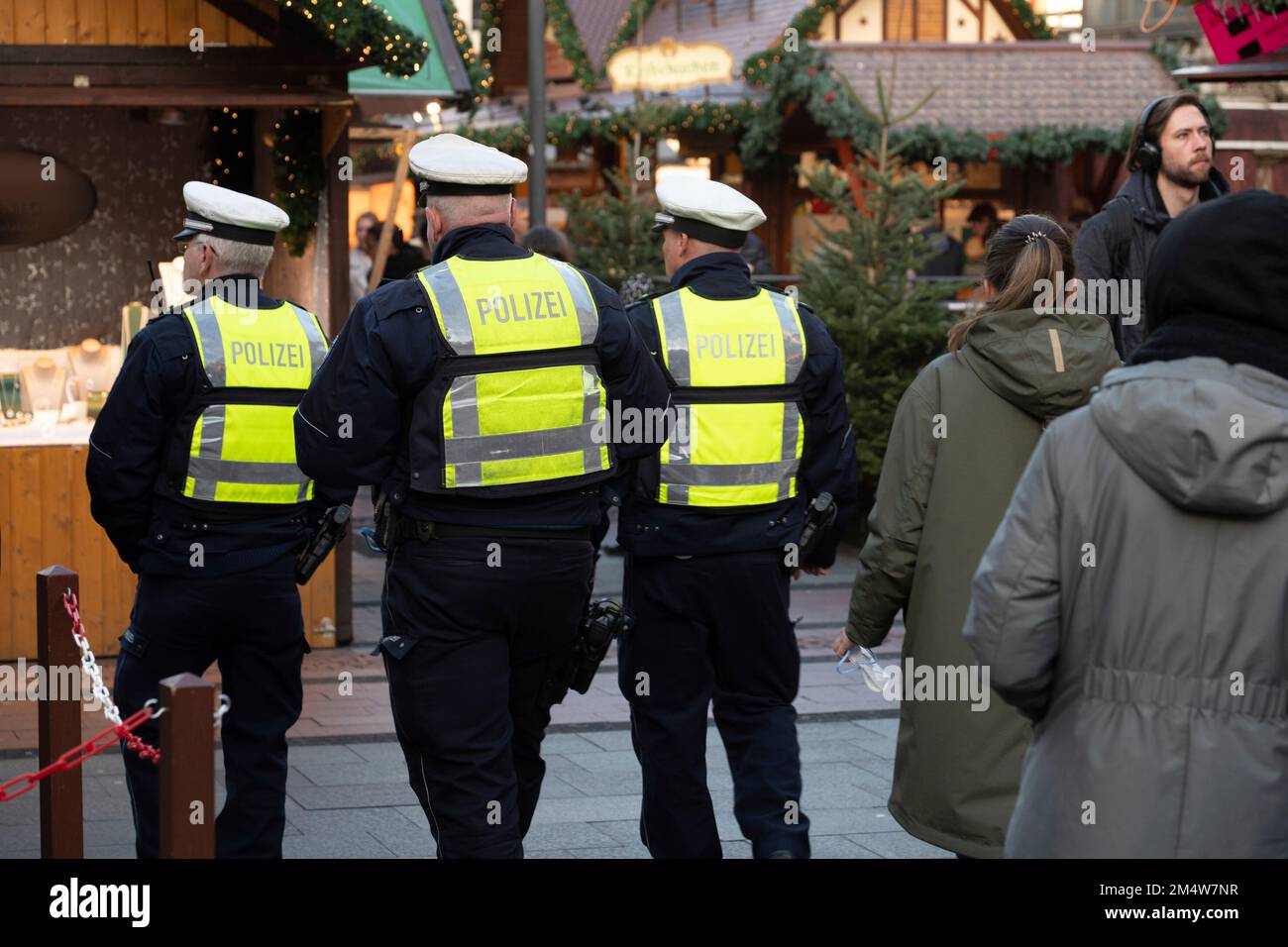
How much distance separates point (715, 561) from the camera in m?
5.14

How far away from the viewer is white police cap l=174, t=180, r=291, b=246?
16.6ft

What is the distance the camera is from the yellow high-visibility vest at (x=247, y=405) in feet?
16.3

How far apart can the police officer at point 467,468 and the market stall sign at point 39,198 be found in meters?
5.39

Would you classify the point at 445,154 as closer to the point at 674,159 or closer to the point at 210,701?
the point at 210,701

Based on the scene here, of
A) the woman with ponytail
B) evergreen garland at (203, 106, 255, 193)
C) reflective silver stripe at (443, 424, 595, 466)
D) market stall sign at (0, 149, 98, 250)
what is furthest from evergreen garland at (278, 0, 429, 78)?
the woman with ponytail

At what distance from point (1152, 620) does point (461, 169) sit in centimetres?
224

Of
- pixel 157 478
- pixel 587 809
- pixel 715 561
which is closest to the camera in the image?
pixel 157 478

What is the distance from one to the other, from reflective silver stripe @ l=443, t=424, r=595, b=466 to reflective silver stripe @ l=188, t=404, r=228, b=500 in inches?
37.0

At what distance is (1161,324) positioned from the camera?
304 cm

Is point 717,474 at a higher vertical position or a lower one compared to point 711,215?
lower

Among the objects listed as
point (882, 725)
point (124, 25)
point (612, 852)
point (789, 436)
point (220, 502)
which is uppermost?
point (124, 25)

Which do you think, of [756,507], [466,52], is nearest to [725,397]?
[756,507]
